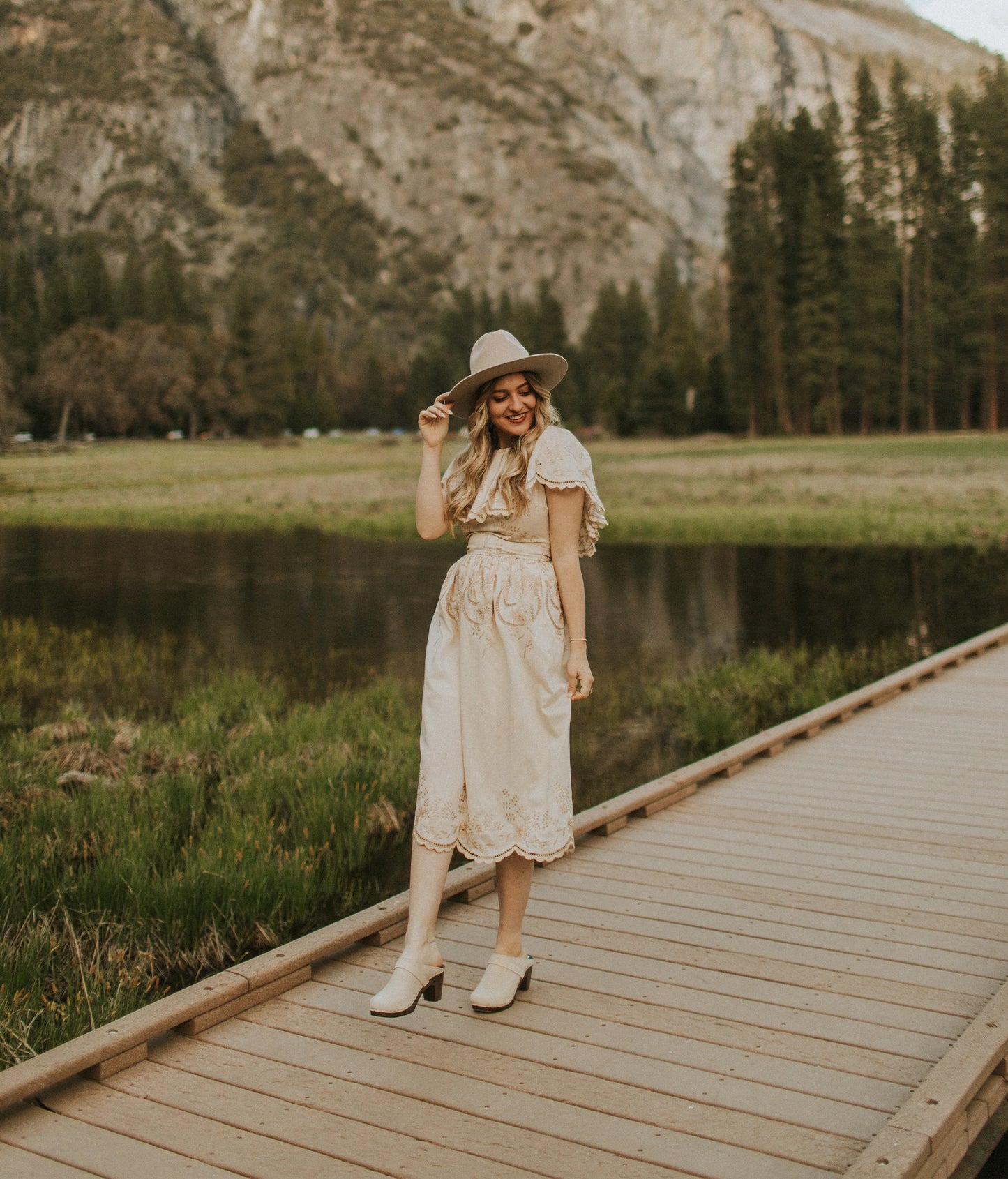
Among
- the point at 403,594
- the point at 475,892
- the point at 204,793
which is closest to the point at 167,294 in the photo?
the point at 403,594

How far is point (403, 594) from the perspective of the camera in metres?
17.0

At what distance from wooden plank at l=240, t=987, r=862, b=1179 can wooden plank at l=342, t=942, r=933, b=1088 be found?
33 cm

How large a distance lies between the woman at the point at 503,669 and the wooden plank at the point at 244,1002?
40 centimetres

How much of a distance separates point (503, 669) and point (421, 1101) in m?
1.10

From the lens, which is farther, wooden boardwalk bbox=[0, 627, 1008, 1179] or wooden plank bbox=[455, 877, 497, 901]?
wooden plank bbox=[455, 877, 497, 901]

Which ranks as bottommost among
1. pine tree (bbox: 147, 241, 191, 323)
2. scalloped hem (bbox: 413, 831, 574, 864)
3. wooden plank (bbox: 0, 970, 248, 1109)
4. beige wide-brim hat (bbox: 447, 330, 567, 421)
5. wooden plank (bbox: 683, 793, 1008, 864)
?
wooden plank (bbox: 683, 793, 1008, 864)

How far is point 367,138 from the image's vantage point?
184 metres

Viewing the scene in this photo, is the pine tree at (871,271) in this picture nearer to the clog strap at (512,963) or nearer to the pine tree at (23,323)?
the pine tree at (23,323)

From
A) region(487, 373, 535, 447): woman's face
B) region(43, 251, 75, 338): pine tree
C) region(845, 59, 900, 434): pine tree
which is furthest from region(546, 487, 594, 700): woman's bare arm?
region(845, 59, 900, 434): pine tree

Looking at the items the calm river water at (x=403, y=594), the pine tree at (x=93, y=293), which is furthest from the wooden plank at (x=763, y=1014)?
the pine tree at (x=93, y=293)

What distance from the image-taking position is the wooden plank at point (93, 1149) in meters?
2.55

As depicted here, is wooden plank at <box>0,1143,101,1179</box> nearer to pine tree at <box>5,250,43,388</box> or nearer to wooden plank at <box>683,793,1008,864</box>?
wooden plank at <box>683,793,1008,864</box>

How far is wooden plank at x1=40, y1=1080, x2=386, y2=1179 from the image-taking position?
2.56m

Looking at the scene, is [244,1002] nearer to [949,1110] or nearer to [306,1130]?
[306,1130]
